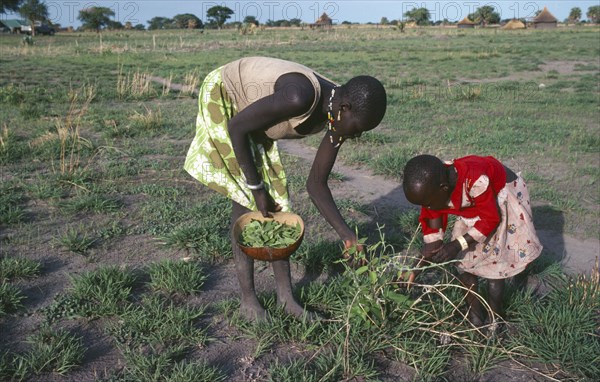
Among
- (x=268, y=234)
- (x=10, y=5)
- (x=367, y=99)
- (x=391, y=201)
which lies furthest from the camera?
→ (x=10, y=5)

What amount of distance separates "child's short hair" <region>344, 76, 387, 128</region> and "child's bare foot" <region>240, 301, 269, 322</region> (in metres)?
1.14

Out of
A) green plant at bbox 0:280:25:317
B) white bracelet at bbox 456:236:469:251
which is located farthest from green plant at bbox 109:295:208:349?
white bracelet at bbox 456:236:469:251

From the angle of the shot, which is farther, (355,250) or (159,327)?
(159,327)

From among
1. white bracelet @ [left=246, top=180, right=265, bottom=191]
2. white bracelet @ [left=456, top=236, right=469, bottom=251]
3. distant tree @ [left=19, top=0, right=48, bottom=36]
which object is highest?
distant tree @ [left=19, top=0, right=48, bottom=36]

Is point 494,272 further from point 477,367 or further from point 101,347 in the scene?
point 101,347

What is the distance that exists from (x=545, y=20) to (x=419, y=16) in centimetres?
1468

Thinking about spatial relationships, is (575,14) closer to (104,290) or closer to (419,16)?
(419,16)

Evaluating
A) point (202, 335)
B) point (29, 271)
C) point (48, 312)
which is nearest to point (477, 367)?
point (202, 335)

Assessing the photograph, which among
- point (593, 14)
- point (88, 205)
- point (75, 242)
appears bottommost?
point (75, 242)

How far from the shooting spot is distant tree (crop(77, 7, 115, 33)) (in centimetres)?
4804

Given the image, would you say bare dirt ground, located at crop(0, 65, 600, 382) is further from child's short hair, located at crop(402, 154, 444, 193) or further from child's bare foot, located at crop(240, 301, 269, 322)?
child's short hair, located at crop(402, 154, 444, 193)

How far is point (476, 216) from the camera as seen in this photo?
2.40 meters

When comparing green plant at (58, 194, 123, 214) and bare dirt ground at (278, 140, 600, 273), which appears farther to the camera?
green plant at (58, 194, 123, 214)

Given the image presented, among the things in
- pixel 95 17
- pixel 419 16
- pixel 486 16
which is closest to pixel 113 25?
pixel 95 17
